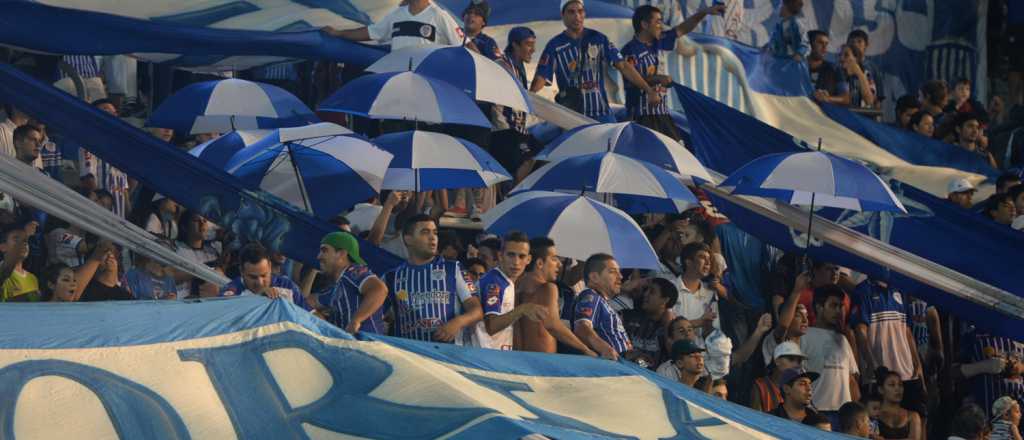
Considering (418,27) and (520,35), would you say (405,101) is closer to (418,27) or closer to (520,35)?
(418,27)

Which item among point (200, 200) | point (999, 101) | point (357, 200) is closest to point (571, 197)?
point (357, 200)

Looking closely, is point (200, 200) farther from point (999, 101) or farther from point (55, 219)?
point (999, 101)

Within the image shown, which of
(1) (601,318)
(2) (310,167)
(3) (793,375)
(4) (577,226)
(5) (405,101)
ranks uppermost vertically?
(5) (405,101)

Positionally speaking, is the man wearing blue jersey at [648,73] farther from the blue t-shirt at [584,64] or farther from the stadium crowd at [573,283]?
the blue t-shirt at [584,64]

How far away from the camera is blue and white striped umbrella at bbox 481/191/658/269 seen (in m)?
14.1

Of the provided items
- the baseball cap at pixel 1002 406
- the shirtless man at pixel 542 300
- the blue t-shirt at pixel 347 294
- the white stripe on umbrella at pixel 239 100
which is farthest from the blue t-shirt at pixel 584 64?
the blue t-shirt at pixel 347 294

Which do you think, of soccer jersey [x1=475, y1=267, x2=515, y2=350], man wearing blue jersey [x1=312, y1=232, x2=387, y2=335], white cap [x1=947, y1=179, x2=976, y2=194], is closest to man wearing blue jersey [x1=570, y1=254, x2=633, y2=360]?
soccer jersey [x1=475, y1=267, x2=515, y2=350]

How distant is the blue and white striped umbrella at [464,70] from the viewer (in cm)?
1566

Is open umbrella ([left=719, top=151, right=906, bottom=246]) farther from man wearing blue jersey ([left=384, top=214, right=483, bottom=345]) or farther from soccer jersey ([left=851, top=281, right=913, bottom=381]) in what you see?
man wearing blue jersey ([left=384, top=214, right=483, bottom=345])

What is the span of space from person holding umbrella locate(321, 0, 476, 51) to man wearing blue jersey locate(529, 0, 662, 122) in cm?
80

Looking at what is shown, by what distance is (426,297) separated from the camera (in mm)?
12375

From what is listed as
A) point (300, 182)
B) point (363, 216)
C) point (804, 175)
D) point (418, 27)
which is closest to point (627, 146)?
point (804, 175)

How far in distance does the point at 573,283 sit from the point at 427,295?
2.64m

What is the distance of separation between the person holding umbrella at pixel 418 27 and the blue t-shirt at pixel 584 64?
31.3 inches
